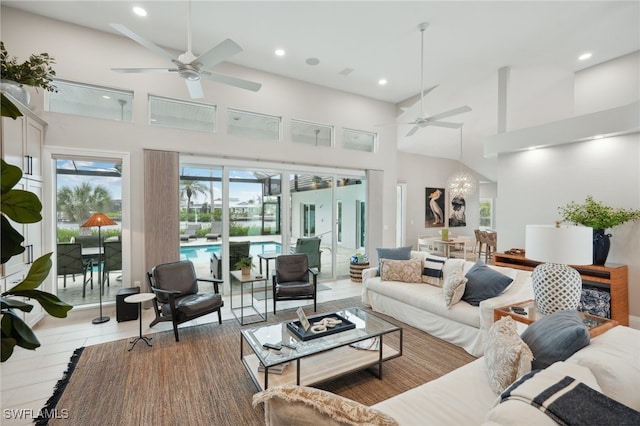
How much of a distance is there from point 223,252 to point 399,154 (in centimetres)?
604

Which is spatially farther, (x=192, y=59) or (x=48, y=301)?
(x=192, y=59)

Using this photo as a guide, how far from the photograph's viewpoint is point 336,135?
6211 mm

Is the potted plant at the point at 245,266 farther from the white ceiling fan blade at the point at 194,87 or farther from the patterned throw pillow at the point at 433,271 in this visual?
the patterned throw pillow at the point at 433,271

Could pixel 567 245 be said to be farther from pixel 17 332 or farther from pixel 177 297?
pixel 177 297

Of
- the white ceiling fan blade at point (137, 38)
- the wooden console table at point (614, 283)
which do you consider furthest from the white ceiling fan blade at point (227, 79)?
the wooden console table at point (614, 283)

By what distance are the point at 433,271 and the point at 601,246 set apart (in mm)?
2327

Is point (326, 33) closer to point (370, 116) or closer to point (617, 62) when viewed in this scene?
point (370, 116)

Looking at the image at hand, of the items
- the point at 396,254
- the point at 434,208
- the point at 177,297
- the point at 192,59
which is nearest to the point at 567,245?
the point at 396,254

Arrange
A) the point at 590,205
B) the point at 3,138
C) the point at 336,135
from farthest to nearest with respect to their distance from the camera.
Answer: the point at 336,135
the point at 590,205
the point at 3,138

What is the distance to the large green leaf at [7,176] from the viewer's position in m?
1.27

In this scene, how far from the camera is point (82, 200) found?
13.8 feet

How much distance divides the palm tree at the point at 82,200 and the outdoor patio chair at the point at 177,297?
1.63 metres

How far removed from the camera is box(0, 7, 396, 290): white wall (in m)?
3.84

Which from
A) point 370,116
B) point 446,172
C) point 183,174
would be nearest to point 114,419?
point 183,174
